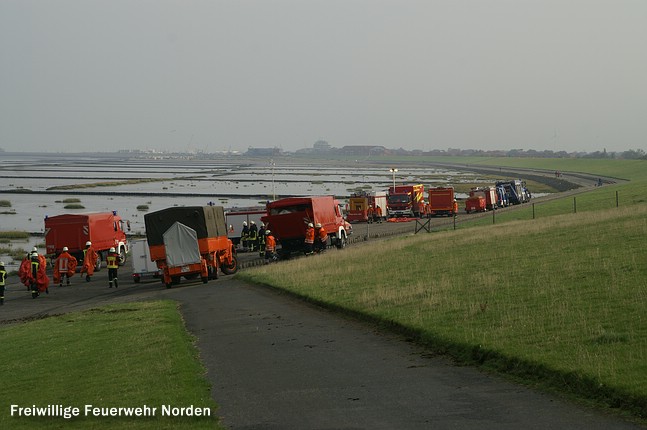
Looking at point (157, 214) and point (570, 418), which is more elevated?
point (157, 214)

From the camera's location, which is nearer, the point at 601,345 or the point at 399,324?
the point at 601,345

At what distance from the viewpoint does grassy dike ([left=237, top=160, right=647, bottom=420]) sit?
1287cm

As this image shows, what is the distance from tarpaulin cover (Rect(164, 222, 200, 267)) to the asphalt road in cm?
1169

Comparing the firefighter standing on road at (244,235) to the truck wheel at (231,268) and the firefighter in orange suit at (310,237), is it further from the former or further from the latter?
the truck wheel at (231,268)

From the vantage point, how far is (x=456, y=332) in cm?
1638

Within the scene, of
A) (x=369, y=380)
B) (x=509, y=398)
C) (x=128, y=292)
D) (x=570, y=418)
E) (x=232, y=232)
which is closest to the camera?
(x=570, y=418)

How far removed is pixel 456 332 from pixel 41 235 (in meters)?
59.4

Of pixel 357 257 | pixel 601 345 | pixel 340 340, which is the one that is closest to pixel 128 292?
pixel 357 257

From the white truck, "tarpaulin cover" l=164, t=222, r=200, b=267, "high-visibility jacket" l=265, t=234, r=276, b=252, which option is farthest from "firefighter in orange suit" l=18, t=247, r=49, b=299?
"high-visibility jacket" l=265, t=234, r=276, b=252

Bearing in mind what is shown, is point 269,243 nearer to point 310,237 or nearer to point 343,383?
point 310,237

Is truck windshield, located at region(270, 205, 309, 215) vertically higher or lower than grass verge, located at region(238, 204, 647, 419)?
higher

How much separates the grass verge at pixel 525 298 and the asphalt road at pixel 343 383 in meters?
0.58

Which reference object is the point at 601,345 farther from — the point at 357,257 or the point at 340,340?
the point at 357,257

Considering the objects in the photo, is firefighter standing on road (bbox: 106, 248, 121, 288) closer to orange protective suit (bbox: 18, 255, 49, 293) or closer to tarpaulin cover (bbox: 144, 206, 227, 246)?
tarpaulin cover (bbox: 144, 206, 227, 246)
